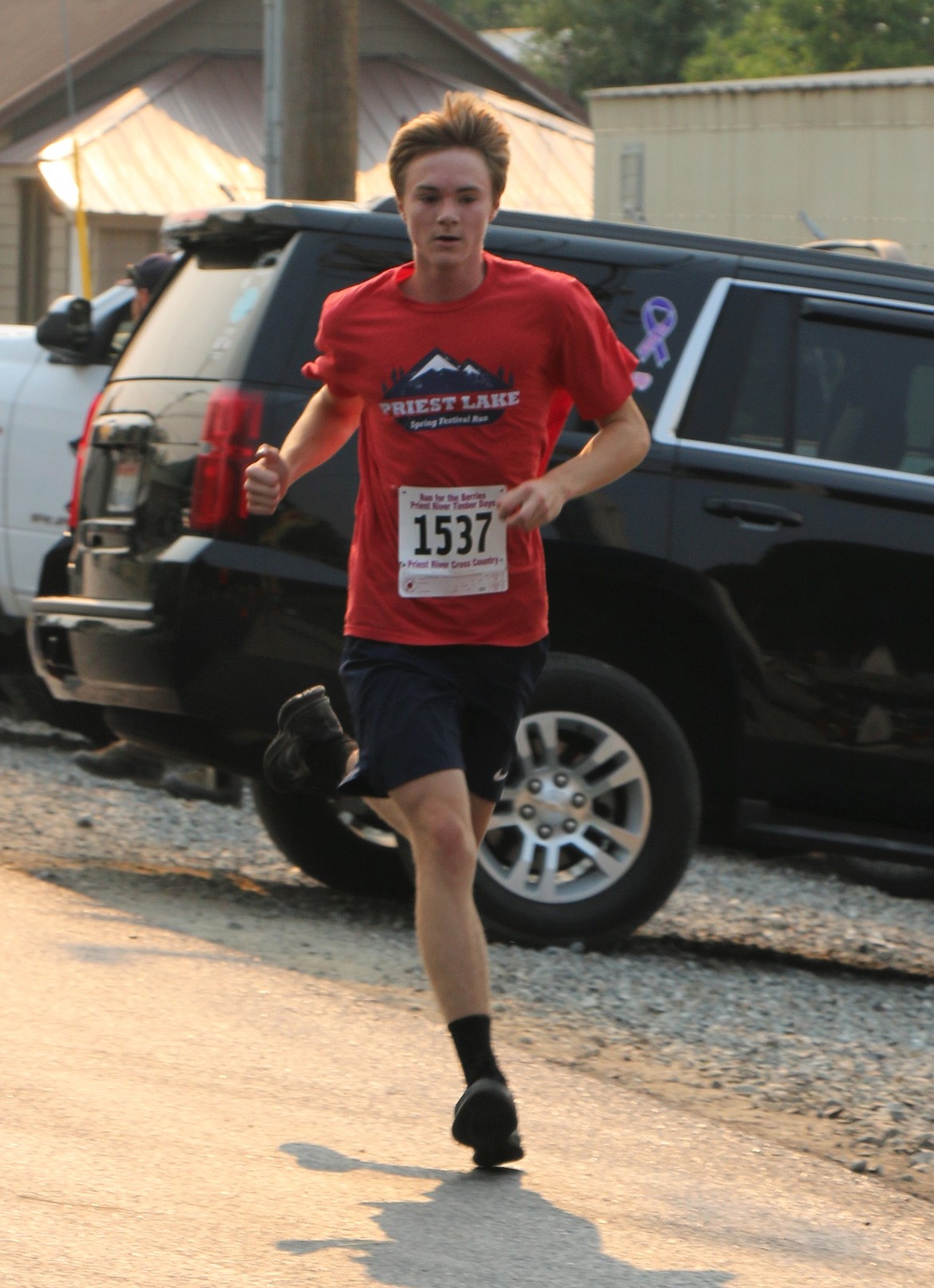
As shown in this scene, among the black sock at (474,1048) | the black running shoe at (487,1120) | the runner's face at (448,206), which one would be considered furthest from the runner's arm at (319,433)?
the black running shoe at (487,1120)

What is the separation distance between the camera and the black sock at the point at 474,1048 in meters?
4.34

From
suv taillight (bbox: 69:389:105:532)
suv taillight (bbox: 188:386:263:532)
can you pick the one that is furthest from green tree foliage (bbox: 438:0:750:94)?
suv taillight (bbox: 188:386:263:532)

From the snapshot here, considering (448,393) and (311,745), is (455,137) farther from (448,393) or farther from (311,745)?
(311,745)

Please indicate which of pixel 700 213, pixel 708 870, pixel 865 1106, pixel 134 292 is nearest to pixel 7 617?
pixel 134 292

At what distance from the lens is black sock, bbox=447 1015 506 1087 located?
4340mm

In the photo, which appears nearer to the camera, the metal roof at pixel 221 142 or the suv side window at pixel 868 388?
the suv side window at pixel 868 388

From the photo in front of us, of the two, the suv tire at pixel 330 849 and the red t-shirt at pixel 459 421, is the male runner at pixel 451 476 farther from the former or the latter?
the suv tire at pixel 330 849

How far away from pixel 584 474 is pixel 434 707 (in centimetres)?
52

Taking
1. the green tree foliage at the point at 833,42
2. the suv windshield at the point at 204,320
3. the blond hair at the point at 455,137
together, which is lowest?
the suv windshield at the point at 204,320

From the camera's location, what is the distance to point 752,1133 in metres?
4.91

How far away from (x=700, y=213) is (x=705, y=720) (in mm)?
10131

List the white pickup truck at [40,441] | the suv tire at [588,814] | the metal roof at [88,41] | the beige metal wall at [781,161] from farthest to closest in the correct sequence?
1. the metal roof at [88,41]
2. the beige metal wall at [781,161]
3. the white pickup truck at [40,441]
4. the suv tire at [588,814]

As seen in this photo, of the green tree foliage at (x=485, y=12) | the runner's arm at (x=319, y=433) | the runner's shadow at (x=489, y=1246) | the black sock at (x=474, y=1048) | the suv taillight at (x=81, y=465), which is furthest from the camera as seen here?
the green tree foliage at (x=485, y=12)

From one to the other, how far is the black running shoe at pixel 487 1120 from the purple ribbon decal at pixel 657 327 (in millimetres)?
2793
